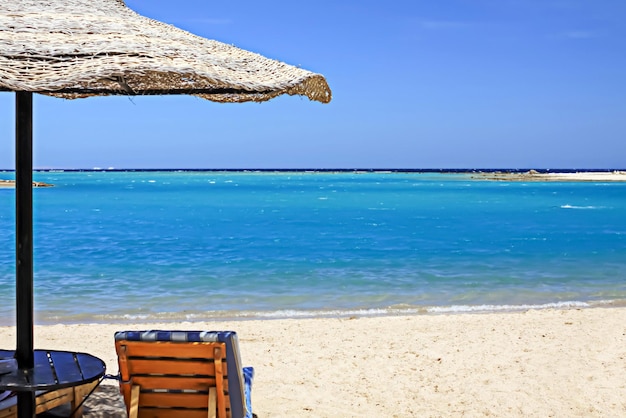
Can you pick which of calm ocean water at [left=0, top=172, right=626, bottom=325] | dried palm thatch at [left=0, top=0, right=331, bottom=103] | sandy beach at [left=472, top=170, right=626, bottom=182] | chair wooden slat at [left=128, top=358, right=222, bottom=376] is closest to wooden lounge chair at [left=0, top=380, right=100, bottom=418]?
chair wooden slat at [left=128, top=358, right=222, bottom=376]

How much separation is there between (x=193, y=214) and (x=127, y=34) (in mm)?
30849

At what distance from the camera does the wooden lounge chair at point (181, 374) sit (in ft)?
10.6

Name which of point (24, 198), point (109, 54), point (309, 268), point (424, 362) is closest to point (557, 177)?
point (309, 268)

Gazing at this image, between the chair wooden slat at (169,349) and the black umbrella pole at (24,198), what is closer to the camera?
the black umbrella pole at (24,198)

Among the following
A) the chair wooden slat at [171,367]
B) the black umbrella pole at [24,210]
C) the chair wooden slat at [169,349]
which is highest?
the black umbrella pole at [24,210]

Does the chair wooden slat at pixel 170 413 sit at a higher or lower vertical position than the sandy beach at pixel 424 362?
higher

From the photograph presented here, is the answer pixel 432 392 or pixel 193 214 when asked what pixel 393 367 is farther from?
pixel 193 214

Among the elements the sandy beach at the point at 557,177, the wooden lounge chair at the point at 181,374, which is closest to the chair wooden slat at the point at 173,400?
the wooden lounge chair at the point at 181,374

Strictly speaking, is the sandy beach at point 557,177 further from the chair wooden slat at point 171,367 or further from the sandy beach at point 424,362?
the chair wooden slat at point 171,367

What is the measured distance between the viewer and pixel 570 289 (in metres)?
11.0

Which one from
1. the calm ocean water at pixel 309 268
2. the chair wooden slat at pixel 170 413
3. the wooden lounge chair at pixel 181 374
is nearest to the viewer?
the wooden lounge chair at pixel 181 374

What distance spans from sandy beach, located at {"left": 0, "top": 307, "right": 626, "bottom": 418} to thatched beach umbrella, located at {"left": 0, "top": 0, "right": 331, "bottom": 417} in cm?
141

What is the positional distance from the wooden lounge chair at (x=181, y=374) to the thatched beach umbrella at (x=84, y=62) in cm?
48

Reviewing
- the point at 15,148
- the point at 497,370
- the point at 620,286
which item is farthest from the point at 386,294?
the point at 15,148
